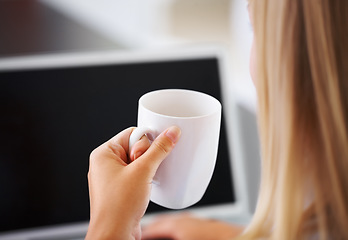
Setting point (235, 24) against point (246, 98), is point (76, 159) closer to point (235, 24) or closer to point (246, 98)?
point (246, 98)

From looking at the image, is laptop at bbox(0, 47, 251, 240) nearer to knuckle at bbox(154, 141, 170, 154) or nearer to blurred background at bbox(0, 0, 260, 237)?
blurred background at bbox(0, 0, 260, 237)

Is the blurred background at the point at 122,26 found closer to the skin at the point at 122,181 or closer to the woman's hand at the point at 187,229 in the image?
the woman's hand at the point at 187,229

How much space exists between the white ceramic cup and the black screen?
213 millimetres

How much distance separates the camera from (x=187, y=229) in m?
0.58

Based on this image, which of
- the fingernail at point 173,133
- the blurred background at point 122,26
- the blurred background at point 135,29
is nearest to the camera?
the fingernail at point 173,133

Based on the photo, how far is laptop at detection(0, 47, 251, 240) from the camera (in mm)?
577

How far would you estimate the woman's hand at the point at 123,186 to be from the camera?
1.03 ft

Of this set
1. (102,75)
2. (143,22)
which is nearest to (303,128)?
(102,75)

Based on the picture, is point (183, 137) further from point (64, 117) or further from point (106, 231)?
point (64, 117)

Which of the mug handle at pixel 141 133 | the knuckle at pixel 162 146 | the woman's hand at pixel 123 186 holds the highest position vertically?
the mug handle at pixel 141 133

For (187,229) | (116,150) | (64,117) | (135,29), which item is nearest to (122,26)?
(135,29)

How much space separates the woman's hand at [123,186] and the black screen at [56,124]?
0.22 metres

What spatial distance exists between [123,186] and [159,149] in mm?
44

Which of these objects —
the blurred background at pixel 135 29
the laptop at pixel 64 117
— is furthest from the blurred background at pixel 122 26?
the laptop at pixel 64 117
